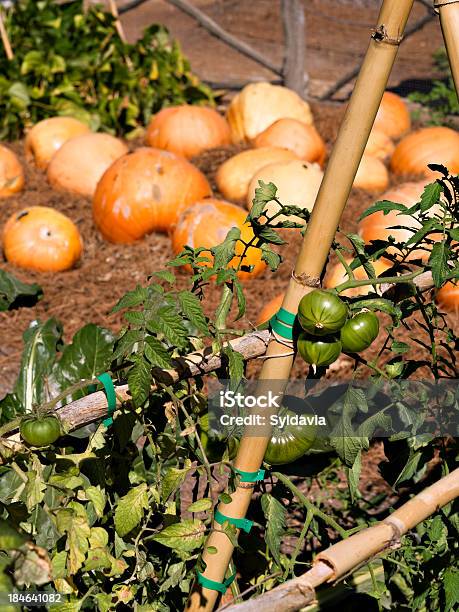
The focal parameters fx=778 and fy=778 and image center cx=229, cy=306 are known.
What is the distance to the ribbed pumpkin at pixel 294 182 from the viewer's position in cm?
480

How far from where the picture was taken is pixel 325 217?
4.66 feet

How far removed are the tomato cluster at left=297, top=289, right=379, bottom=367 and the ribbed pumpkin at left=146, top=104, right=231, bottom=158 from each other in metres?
4.79

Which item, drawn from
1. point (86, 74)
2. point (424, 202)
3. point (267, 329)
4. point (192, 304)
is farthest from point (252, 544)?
point (86, 74)

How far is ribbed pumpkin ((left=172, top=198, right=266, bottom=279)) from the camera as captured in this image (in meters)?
4.50

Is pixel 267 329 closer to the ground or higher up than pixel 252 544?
higher up

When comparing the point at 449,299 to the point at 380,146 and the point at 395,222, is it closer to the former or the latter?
the point at 395,222

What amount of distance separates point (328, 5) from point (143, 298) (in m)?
14.8

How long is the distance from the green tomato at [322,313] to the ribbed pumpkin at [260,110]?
17.1 ft

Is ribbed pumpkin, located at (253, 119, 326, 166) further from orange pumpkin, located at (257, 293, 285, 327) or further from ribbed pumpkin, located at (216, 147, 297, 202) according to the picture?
orange pumpkin, located at (257, 293, 285, 327)

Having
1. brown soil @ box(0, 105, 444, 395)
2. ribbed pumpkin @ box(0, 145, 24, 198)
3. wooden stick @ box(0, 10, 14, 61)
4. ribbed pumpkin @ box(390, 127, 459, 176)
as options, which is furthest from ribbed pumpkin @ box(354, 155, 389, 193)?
wooden stick @ box(0, 10, 14, 61)

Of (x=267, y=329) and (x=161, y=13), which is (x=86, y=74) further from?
(x=161, y=13)

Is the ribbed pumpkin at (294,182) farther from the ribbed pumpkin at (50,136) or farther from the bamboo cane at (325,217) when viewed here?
the bamboo cane at (325,217)

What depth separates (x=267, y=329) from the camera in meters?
1.67

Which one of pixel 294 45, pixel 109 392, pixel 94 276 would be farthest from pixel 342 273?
pixel 294 45
